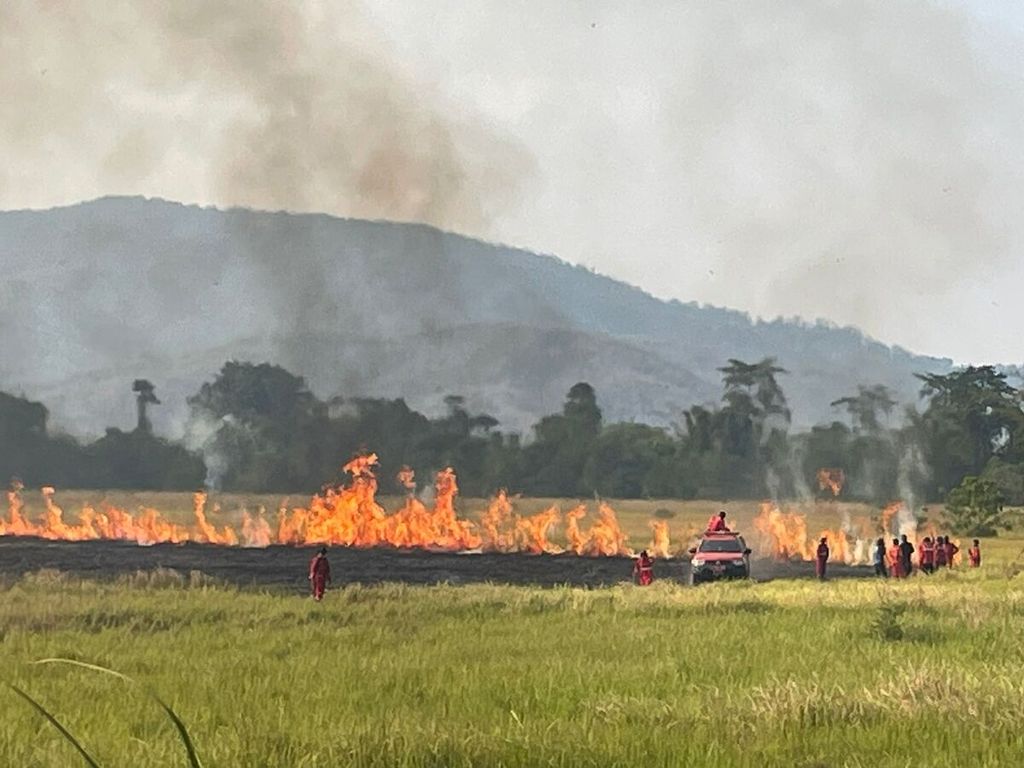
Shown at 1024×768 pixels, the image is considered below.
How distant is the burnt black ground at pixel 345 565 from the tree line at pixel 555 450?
2968 cm

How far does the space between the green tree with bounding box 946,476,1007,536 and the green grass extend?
152 ft

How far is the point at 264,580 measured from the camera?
161 ft

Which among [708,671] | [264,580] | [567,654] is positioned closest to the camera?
[708,671]

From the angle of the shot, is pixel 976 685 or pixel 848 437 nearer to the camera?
pixel 976 685

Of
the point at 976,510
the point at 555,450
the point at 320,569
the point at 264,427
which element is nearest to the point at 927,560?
the point at 320,569

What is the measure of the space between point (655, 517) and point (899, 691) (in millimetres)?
86504

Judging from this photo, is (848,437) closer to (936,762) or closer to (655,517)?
(655,517)

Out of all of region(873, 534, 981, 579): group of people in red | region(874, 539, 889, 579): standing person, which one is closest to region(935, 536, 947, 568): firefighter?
region(873, 534, 981, 579): group of people in red

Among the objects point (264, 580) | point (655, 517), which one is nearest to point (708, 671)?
point (264, 580)

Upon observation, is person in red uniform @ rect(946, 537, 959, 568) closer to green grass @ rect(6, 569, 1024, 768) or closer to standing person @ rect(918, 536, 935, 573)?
standing person @ rect(918, 536, 935, 573)

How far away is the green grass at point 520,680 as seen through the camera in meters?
13.6

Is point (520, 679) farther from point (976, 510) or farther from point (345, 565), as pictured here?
point (976, 510)

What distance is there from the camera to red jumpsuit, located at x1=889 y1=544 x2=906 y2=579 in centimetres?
4563

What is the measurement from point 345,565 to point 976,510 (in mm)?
36693
